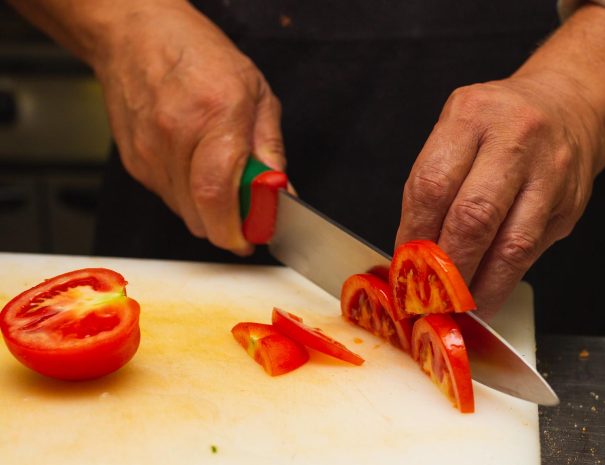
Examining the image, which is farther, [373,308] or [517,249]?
[373,308]

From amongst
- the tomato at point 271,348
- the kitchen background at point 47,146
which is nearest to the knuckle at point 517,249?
the tomato at point 271,348

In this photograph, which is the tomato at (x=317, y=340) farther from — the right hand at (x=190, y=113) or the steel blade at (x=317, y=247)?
the right hand at (x=190, y=113)

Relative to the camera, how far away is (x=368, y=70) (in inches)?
81.7

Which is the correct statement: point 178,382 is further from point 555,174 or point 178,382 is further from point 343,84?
Answer: point 343,84

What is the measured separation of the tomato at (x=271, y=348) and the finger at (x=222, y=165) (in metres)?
0.34

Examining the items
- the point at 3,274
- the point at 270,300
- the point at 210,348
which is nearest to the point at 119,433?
the point at 210,348

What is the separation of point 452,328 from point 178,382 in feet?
1.52

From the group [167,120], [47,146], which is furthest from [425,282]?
[47,146]

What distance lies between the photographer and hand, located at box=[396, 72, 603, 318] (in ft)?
4.58

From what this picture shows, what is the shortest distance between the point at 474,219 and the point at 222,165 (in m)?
0.59

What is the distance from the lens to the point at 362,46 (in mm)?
2068

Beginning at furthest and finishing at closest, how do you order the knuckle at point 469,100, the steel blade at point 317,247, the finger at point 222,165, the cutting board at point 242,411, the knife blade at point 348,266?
the finger at point 222,165
the steel blade at point 317,247
the knuckle at point 469,100
the knife blade at point 348,266
the cutting board at point 242,411

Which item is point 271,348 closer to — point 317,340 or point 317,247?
point 317,340

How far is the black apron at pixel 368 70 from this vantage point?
80.0 inches
